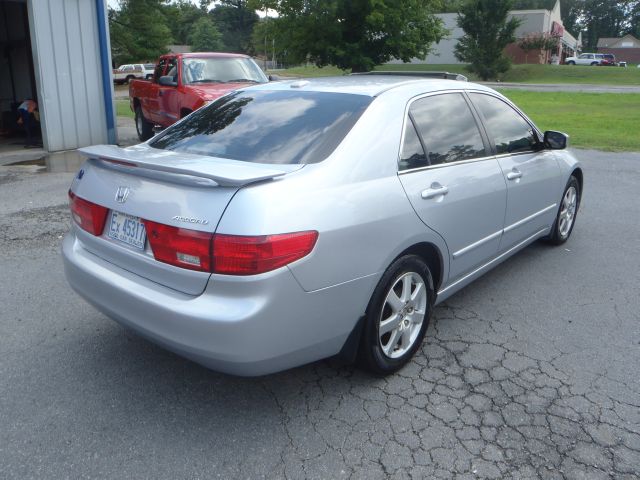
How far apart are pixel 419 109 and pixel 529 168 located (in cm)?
147

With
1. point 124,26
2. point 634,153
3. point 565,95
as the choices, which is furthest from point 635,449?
point 124,26

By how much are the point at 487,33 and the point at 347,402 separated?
1955 inches

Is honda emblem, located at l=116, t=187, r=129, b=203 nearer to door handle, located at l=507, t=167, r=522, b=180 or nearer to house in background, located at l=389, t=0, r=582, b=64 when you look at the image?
door handle, located at l=507, t=167, r=522, b=180

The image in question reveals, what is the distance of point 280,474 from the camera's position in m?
2.53

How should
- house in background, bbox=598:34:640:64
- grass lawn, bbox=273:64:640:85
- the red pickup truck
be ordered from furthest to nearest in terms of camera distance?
house in background, bbox=598:34:640:64, grass lawn, bbox=273:64:640:85, the red pickup truck

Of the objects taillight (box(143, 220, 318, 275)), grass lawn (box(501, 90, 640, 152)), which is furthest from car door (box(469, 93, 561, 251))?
grass lawn (box(501, 90, 640, 152))

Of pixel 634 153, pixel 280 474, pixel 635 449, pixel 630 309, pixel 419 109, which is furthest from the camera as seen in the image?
pixel 634 153

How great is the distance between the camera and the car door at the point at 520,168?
4.28 meters

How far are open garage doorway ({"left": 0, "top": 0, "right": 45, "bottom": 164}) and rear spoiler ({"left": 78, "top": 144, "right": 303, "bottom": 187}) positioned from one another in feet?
36.0

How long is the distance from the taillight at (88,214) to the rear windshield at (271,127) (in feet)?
2.08

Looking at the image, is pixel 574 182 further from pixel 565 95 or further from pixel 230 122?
pixel 565 95

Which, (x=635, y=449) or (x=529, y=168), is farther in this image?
(x=529, y=168)

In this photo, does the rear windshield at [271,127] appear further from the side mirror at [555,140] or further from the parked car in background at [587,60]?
the parked car in background at [587,60]

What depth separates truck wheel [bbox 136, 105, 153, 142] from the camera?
13250mm
